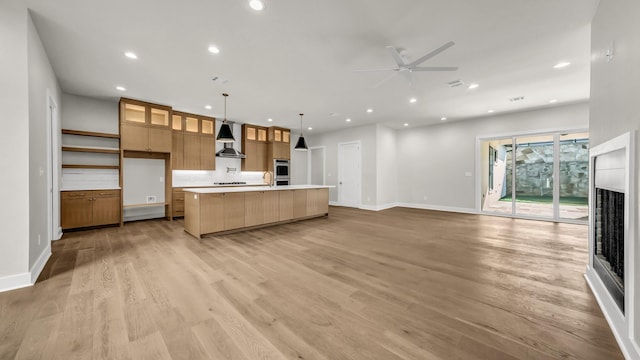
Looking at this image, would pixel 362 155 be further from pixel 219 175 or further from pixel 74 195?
pixel 74 195

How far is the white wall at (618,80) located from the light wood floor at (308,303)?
2.11 ft

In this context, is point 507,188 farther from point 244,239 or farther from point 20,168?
point 20,168

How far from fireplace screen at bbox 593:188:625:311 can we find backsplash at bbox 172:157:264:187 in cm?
780

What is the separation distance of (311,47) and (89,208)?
5561 millimetres

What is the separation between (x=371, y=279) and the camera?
262 cm

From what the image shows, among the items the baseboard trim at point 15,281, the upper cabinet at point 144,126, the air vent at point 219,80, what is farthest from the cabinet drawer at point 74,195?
the air vent at point 219,80

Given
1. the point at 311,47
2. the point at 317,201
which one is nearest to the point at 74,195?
the point at 317,201

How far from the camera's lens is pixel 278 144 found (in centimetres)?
842

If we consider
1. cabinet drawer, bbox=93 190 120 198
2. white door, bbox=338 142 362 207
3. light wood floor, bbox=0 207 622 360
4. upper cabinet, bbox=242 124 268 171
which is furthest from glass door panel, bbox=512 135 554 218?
cabinet drawer, bbox=93 190 120 198

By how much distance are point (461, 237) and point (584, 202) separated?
3761mm

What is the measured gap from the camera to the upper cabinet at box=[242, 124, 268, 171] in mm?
7852

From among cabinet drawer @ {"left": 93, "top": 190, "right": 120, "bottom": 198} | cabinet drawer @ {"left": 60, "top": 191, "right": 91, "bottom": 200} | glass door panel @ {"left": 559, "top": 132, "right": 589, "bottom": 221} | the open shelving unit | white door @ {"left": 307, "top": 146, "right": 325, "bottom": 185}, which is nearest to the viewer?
cabinet drawer @ {"left": 60, "top": 191, "right": 91, "bottom": 200}

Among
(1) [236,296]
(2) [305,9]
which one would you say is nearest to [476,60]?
(2) [305,9]

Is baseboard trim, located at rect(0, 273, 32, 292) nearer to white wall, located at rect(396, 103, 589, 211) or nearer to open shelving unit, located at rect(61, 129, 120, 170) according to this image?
open shelving unit, located at rect(61, 129, 120, 170)
